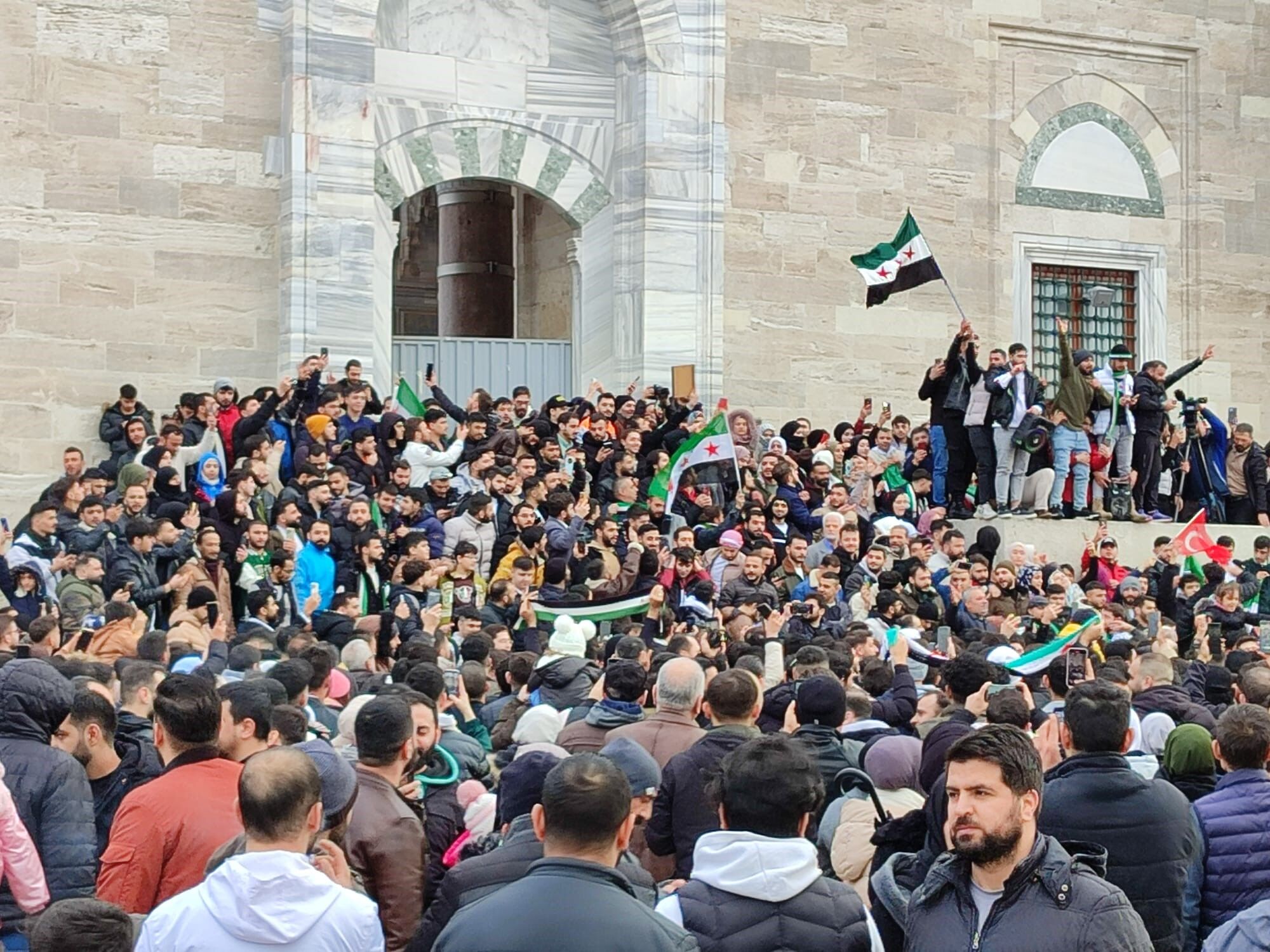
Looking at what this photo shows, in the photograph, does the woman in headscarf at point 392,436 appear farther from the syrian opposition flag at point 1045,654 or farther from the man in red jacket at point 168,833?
the man in red jacket at point 168,833

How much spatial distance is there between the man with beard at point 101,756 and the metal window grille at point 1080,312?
1968cm

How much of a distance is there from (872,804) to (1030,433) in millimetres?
13785

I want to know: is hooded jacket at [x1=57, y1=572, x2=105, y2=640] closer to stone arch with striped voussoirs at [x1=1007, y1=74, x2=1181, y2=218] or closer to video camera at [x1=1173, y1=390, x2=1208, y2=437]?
video camera at [x1=1173, y1=390, x2=1208, y2=437]

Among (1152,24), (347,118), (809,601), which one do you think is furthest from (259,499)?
(1152,24)

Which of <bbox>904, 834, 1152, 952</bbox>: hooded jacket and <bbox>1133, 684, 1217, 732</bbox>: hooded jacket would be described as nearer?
<bbox>904, 834, 1152, 952</bbox>: hooded jacket

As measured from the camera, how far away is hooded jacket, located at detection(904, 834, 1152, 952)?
462 cm

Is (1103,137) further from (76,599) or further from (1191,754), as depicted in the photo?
(1191,754)

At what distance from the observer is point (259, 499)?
1636cm

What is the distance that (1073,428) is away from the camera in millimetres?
20062

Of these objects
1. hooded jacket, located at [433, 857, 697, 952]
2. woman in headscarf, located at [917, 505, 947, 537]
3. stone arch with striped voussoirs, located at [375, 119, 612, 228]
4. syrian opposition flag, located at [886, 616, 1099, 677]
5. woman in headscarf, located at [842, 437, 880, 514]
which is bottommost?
syrian opposition flag, located at [886, 616, 1099, 677]

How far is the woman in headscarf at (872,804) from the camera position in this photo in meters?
6.34

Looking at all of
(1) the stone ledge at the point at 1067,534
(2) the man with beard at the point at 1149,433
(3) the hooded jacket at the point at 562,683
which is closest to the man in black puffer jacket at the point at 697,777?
(3) the hooded jacket at the point at 562,683

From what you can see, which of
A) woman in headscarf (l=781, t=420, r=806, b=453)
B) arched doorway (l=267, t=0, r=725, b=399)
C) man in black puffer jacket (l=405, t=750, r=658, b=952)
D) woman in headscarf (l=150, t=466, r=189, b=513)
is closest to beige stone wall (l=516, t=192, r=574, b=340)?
arched doorway (l=267, t=0, r=725, b=399)

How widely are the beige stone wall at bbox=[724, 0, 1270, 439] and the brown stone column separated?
4.48 meters
